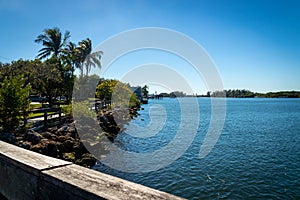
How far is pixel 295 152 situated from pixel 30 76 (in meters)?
24.4

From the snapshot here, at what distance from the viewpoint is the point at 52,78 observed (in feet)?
81.6

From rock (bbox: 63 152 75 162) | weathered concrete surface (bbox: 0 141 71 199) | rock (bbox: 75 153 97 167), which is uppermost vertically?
weathered concrete surface (bbox: 0 141 71 199)

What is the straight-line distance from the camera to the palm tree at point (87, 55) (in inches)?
1603

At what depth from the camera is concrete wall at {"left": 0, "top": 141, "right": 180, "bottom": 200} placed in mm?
1891

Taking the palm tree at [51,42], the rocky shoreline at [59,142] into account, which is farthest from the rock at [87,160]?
the palm tree at [51,42]

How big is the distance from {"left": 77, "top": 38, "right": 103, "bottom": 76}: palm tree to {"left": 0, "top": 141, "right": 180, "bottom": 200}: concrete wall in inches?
1539

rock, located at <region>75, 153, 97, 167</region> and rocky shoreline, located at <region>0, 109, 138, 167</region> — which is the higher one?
rocky shoreline, located at <region>0, 109, 138, 167</region>

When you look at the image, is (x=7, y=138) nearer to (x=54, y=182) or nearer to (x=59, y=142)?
(x=59, y=142)

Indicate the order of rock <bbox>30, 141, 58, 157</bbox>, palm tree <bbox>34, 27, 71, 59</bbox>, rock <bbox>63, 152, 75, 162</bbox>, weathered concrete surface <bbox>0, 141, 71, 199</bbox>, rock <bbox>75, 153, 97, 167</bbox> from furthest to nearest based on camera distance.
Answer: palm tree <bbox>34, 27, 71, 59</bbox> < rock <bbox>75, 153, 97, 167</bbox> < rock <bbox>63, 152, 75, 162</bbox> < rock <bbox>30, 141, 58, 157</bbox> < weathered concrete surface <bbox>0, 141, 71, 199</bbox>

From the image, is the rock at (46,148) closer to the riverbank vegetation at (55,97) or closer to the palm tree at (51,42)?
the riverbank vegetation at (55,97)

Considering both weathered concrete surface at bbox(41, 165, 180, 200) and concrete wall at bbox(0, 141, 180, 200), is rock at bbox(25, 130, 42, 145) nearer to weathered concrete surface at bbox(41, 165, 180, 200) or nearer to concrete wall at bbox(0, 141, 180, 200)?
concrete wall at bbox(0, 141, 180, 200)

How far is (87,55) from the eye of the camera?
4194 centimetres

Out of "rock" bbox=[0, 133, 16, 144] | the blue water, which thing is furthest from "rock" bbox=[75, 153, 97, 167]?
"rock" bbox=[0, 133, 16, 144]

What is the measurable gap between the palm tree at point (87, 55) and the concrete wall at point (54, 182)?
128ft
